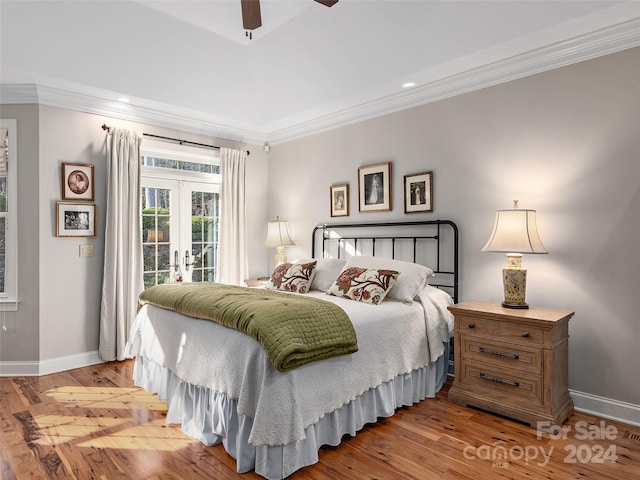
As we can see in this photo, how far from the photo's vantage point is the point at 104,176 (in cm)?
417

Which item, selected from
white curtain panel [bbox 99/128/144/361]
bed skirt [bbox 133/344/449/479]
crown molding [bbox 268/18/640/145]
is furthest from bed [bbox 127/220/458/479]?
crown molding [bbox 268/18/640/145]

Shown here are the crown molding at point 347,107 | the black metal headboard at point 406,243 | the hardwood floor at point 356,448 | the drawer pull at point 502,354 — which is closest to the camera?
the hardwood floor at point 356,448

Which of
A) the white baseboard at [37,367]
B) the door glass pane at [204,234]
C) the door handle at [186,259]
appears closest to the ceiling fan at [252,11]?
the door glass pane at [204,234]

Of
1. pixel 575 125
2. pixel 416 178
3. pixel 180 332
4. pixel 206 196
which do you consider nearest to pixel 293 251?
pixel 206 196

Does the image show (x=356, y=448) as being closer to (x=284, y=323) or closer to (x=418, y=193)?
(x=284, y=323)

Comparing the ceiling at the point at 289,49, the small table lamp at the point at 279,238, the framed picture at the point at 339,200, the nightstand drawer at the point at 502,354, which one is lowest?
the nightstand drawer at the point at 502,354

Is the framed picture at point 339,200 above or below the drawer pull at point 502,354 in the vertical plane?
above

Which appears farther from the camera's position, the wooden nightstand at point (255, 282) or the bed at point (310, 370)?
the wooden nightstand at point (255, 282)

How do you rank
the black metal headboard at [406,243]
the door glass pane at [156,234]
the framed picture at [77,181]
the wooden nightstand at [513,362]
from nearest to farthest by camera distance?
1. the wooden nightstand at [513,362]
2. the black metal headboard at [406,243]
3. the framed picture at [77,181]
4. the door glass pane at [156,234]

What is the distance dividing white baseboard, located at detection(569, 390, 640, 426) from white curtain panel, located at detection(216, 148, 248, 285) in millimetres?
3642

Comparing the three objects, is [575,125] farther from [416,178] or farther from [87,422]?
[87,422]

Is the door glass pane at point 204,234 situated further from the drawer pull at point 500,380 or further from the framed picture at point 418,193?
the drawer pull at point 500,380

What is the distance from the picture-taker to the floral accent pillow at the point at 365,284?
315 cm

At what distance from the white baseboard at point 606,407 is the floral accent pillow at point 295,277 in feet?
7.34
